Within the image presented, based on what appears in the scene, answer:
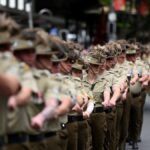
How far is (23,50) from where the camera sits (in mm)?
7531

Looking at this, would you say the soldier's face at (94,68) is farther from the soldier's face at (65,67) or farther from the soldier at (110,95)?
the soldier's face at (65,67)

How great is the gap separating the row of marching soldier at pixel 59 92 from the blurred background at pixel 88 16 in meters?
14.1

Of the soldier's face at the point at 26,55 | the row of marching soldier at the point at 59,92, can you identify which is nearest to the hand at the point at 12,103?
the row of marching soldier at the point at 59,92

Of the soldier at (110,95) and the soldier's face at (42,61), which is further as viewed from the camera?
the soldier at (110,95)

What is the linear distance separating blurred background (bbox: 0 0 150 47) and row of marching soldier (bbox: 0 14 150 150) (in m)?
14.1

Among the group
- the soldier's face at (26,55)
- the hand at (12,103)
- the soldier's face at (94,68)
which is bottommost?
A: the soldier's face at (94,68)

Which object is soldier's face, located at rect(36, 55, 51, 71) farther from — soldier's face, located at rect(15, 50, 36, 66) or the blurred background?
the blurred background

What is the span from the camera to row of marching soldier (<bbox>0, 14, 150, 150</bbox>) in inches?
288

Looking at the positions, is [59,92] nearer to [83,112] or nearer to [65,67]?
[65,67]

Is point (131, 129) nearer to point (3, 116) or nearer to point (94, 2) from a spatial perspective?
point (3, 116)

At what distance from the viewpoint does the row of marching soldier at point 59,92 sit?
24.0ft

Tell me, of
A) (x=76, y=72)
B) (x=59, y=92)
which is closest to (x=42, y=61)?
(x=59, y=92)

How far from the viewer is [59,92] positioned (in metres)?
7.93

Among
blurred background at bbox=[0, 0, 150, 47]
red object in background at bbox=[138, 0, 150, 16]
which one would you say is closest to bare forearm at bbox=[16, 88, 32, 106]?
blurred background at bbox=[0, 0, 150, 47]
